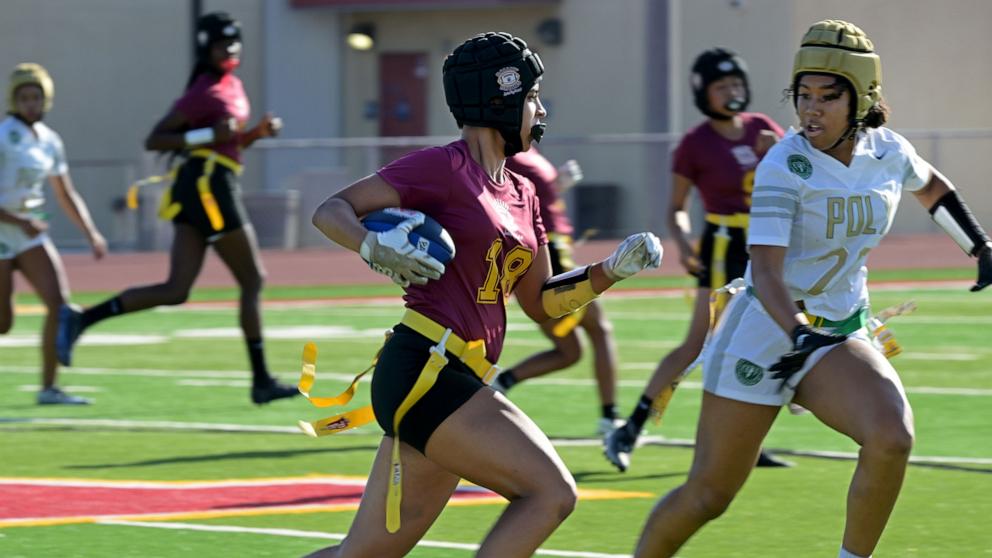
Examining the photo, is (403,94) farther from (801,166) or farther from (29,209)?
(801,166)

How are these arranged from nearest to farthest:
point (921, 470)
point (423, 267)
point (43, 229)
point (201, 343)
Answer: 1. point (423, 267)
2. point (921, 470)
3. point (43, 229)
4. point (201, 343)

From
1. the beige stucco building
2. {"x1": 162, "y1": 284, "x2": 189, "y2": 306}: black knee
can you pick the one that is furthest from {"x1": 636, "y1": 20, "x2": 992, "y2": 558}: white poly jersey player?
the beige stucco building

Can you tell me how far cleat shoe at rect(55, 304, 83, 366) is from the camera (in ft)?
43.7

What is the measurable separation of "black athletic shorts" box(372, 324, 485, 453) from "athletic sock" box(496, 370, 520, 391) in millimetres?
5791

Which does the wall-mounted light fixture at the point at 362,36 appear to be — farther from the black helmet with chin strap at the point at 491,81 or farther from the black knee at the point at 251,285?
→ the black helmet with chin strap at the point at 491,81

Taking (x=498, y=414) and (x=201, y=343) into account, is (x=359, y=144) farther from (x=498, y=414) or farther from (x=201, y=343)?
(x=498, y=414)

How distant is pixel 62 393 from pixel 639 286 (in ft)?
38.8

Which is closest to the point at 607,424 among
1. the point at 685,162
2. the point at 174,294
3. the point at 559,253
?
the point at 559,253

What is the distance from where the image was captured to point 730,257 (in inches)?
421

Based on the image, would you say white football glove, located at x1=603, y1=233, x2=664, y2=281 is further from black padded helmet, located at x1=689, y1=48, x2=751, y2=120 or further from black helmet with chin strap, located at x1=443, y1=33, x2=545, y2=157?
black padded helmet, located at x1=689, y1=48, x2=751, y2=120

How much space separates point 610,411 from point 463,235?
222 inches

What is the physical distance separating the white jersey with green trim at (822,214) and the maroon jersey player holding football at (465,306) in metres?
0.73

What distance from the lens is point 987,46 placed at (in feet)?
112

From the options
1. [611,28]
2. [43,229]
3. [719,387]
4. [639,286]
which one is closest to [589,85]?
[611,28]
